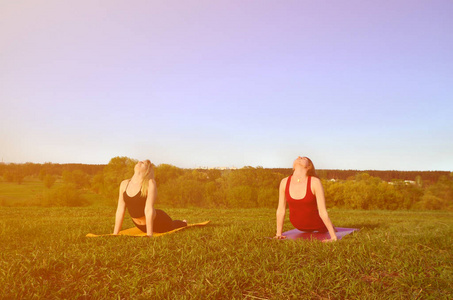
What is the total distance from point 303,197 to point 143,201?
3.82 m

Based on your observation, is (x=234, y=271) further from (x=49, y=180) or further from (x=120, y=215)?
(x=49, y=180)

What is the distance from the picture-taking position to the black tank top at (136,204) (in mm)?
8102

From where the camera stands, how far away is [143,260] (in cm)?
479

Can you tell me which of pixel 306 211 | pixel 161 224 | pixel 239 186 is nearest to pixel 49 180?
pixel 239 186

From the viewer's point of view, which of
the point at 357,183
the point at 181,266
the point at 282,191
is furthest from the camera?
the point at 357,183

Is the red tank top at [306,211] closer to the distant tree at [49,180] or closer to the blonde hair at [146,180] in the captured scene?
the blonde hair at [146,180]

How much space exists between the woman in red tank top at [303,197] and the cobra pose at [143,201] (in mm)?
2954

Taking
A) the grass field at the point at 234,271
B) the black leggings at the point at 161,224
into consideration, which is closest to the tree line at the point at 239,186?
the black leggings at the point at 161,224

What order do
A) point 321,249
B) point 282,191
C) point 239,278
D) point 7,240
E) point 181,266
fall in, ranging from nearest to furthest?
point 239,278 → point 181,266 → point 321,249 → point 7,240 → point 282,191

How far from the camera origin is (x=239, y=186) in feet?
83.6

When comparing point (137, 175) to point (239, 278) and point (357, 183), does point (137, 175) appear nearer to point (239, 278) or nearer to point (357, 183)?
point (239, 278)

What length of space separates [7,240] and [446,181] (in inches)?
1254

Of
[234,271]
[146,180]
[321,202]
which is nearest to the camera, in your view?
[234,271]

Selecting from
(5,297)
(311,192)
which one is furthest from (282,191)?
(5,297)
